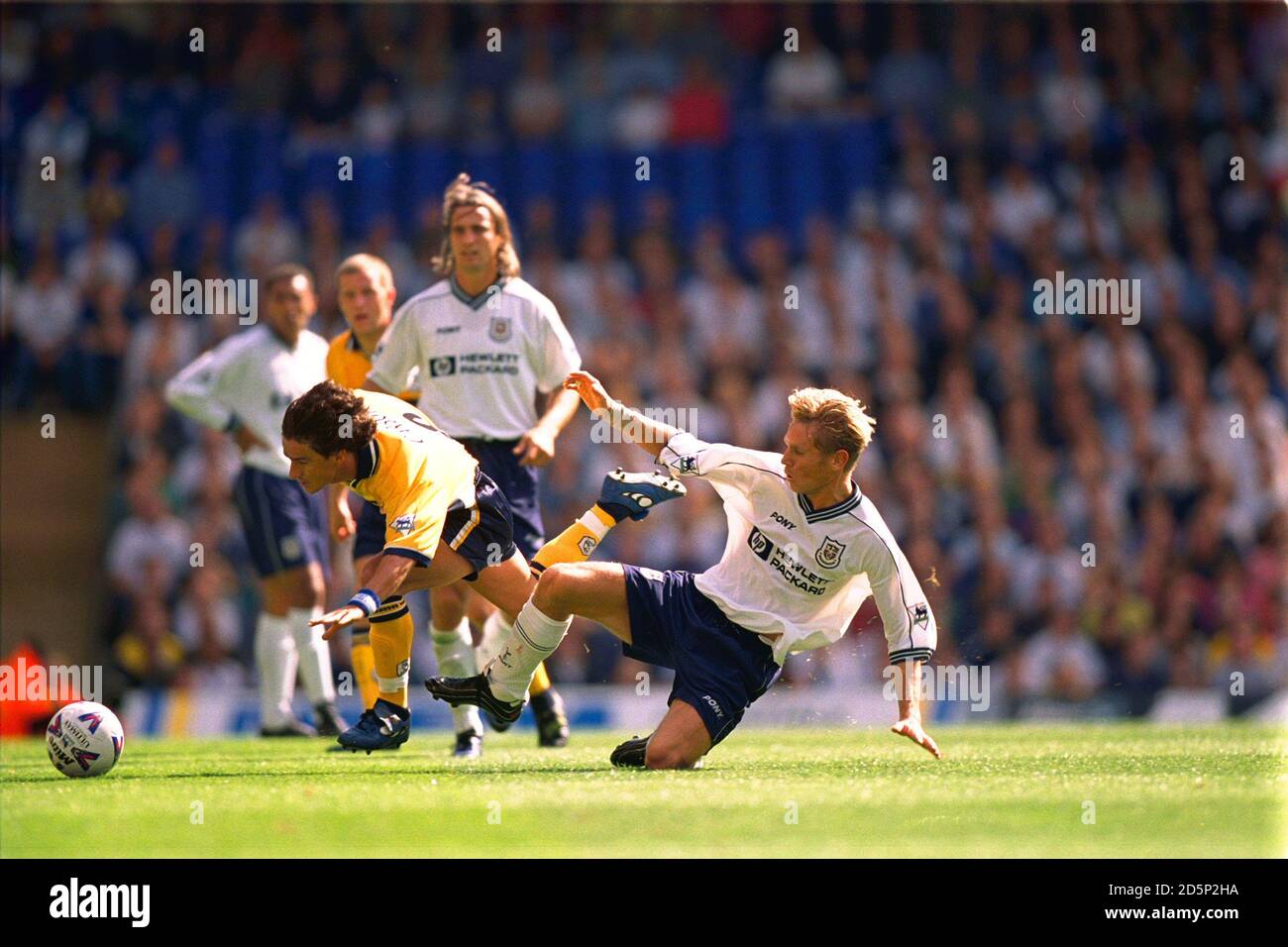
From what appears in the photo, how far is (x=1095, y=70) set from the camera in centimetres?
1788

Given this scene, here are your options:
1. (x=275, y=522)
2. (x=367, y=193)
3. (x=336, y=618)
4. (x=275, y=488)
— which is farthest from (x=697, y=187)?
(x=336, y=618)

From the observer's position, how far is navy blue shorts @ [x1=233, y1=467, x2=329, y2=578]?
1026cm

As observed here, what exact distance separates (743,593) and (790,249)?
1020 centimetres

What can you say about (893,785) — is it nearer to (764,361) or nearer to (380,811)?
(380,811)

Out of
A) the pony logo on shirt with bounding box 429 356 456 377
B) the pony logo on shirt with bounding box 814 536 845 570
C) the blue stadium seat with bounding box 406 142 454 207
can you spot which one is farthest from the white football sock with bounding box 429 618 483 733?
the blue stadium seat with bounding box 406 142 454 207

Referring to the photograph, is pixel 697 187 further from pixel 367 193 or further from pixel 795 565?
pixel 795 565

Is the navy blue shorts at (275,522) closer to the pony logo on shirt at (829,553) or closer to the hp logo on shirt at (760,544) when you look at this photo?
the hp logo on shirt at (760,544)

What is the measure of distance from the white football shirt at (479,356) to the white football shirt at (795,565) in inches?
56.0

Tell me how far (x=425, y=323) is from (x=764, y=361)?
7846 mm

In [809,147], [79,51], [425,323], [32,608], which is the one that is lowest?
Answer: [32,608]

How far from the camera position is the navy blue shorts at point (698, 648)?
7434 millimetres

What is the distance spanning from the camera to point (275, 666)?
1041 centimetres

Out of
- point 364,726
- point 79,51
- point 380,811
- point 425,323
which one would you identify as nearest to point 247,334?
point 425,323

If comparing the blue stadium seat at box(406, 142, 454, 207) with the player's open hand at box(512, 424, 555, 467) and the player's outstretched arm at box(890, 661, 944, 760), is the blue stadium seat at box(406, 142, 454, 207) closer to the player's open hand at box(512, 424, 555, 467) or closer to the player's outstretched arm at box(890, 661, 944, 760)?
the player's open hand at box(512, 424, 555, 467)
